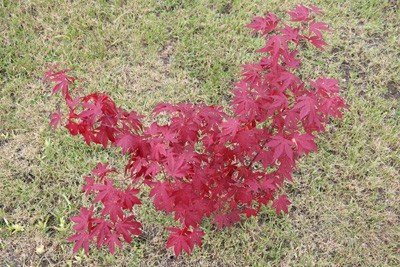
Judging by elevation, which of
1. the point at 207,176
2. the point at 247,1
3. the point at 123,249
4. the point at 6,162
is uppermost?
the point at 247,1

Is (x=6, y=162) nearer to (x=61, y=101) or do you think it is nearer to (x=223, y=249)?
(x=61, y=101)

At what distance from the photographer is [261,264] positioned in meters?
2.98

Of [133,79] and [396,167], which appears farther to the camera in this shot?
[133,79]

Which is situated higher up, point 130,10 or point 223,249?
point 130,10

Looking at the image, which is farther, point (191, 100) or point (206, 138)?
point (191, 100)

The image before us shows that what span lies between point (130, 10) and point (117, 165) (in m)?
1.57

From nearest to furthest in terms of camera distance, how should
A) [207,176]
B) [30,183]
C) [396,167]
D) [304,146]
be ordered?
[304,146]
[207,176]
[30,183]
[396,167]

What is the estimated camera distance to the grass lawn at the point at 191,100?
3.05m

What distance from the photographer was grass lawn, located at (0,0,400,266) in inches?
120

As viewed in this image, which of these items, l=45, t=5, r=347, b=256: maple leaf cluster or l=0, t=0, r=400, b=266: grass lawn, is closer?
l=45, t=5, r=347, b=256: maple leaf cluster

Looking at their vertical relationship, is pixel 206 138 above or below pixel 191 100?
above

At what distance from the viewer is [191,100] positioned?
3682 millimetres

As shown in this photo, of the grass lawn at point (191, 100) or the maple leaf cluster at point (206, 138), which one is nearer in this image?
the maple leaf cluster at point (206, 138)

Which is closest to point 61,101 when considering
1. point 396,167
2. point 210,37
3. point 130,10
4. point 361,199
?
point 130,10
